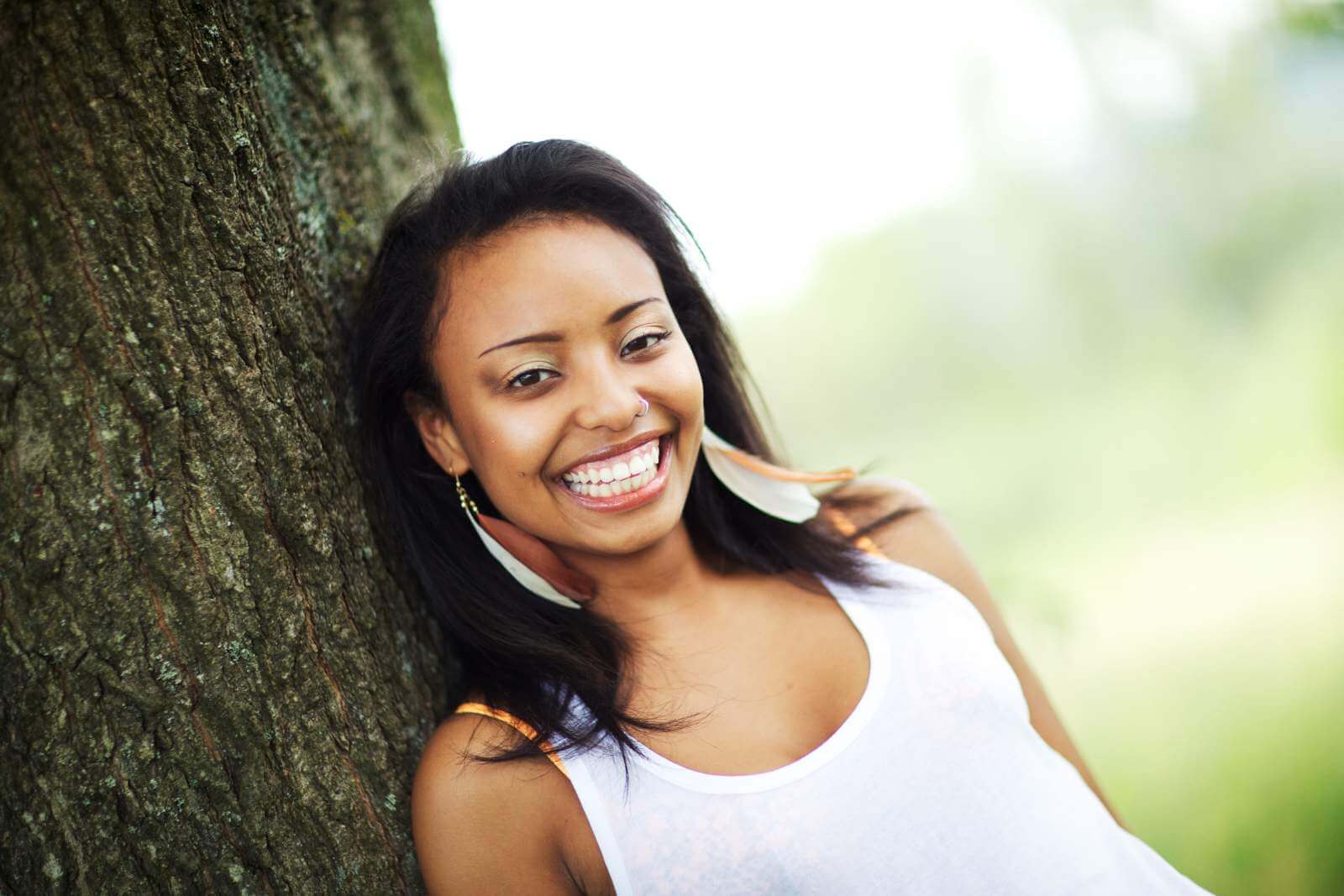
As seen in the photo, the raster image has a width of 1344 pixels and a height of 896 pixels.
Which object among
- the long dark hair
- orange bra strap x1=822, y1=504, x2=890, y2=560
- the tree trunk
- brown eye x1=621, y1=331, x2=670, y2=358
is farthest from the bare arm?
the tree trunk

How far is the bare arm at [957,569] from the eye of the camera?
190 cm

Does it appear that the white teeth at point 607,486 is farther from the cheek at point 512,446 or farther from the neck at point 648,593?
the neck at point 648,593

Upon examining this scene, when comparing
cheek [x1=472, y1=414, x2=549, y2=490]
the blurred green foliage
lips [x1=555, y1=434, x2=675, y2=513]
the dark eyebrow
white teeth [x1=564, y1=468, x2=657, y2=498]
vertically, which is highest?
the dark eyebrow

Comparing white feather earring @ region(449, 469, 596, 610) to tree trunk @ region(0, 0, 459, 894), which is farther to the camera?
white feather earring @ region(449, 469, 596, 610)

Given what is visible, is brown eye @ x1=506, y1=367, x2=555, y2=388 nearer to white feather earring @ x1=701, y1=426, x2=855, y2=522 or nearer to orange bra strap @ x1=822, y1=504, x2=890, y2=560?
white feather earring @ x1=701, y1=426, x2=855, y2=522

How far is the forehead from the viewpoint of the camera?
63.3 inches

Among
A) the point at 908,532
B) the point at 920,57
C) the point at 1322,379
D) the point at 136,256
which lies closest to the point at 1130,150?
the point at 920,57

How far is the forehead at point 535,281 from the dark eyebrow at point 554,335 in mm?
11

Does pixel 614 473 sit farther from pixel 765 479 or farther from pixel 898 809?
pixel 898 809

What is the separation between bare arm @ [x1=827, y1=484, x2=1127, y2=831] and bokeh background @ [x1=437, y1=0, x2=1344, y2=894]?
142cm

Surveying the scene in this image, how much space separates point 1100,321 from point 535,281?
4744 millimetres

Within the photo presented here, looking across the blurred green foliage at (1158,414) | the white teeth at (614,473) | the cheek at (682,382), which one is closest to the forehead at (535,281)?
the cheek at (682,382)

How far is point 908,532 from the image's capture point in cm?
201

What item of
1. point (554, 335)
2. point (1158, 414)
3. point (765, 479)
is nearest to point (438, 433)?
point (554, 335)
